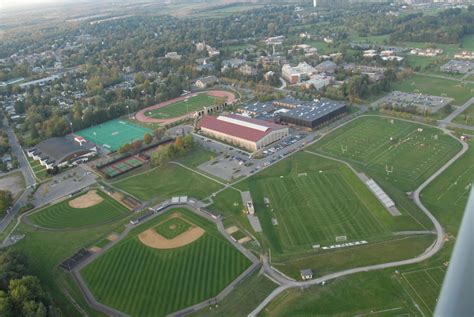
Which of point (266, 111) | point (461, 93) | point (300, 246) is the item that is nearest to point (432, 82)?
point (461, 93)

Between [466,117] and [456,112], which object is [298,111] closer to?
[456,112]

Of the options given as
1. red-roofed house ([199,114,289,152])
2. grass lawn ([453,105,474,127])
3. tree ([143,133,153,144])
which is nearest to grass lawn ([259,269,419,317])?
red-roofed house ([199,114,289,152])

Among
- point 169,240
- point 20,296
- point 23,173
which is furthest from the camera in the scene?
point 23,173

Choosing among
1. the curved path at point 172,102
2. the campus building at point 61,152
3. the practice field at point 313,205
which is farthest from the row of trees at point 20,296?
the curved path at point 172,102

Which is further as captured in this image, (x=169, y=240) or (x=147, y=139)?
(x=147, y=139)

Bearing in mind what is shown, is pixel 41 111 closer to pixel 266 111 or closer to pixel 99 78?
pixel 99 78

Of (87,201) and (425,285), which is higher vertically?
(425,285)

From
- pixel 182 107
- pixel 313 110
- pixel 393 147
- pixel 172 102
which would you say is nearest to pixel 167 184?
pixel 313 110
